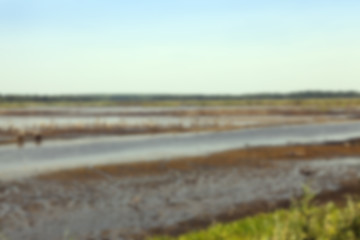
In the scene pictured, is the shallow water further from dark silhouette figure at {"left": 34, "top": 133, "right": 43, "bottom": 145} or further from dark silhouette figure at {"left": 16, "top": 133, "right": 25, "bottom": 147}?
dark silhouette figure at {"left": 16, "top": 133, "right": 25, "bottom": 147}

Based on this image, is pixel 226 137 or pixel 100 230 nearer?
pixel 100 230

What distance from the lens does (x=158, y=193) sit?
17062 millimetres

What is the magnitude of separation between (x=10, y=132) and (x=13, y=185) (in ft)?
81.6

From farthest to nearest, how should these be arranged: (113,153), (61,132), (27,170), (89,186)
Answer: (61,132) → (113,153) → (27,170) → (89,186)

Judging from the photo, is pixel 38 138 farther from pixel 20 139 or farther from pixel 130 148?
pixel 130 148

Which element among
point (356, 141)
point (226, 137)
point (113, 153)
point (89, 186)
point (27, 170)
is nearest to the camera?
point (89, 186)

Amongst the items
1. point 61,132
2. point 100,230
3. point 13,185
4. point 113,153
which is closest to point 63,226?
point 100,230

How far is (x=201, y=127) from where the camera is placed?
150 feet

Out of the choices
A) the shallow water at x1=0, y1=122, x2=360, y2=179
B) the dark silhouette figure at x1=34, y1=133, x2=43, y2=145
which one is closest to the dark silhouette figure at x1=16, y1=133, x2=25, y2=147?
the dark silhouette figure at x1=34, y1=133, x2=43, y2=145

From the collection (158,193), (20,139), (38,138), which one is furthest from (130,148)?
(158,193)

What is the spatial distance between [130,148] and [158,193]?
46.0 ft

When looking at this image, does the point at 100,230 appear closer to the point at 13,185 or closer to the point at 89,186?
the point at 89,186

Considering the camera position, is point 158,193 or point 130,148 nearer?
point 158,193

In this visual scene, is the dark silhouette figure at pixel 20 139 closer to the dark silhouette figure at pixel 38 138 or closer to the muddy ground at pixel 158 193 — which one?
the dark silhouette figure at pixel 38 138
